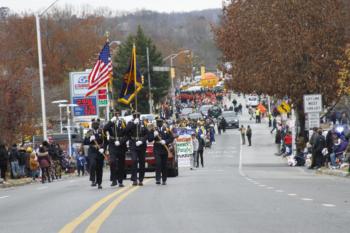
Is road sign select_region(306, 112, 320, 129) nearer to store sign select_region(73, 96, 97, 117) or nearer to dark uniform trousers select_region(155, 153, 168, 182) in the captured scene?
dark uniform trousers select_region(155, 153, 168, 182)

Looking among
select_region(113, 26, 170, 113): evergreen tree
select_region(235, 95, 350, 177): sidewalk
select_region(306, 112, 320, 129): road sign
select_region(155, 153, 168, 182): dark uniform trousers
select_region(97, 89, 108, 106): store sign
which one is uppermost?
select_region(113, 26, 170, 113): evergreen tree

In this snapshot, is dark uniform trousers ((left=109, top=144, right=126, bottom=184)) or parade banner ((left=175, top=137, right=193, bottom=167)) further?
parade banner ((left=175, top=137, right=193, bottom=167))

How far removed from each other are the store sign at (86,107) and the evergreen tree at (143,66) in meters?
37.6

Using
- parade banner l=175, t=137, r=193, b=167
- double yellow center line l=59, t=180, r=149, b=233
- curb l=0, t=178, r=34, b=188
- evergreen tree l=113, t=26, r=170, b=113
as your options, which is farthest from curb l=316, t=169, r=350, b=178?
evergreen tree l=113, t=26, r=170, b=113

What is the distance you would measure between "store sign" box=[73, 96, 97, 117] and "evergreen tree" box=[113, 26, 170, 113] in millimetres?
37597

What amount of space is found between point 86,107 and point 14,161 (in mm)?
25636

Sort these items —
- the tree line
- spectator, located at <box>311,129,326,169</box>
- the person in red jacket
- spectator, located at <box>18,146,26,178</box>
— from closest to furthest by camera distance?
spectator, located at <box>311,129,326,169</box> → spectator, located at <box>18,146,26,178</box> → the tree line → the person in red jacket

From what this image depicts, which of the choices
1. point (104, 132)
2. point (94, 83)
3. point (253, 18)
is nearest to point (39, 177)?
point (94, 83)

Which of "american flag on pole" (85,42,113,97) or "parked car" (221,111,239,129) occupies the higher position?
"american flag on pole" (85,42,113,97)

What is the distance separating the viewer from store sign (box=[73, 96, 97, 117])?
218 feet

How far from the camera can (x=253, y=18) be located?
51656 millimetres

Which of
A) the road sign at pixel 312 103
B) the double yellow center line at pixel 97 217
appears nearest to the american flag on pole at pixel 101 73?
the road sign at pixel 312 103

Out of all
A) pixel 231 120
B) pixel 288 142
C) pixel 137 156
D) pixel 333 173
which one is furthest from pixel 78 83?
pixel 137 156

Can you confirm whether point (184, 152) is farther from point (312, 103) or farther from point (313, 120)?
point (312, 103)
